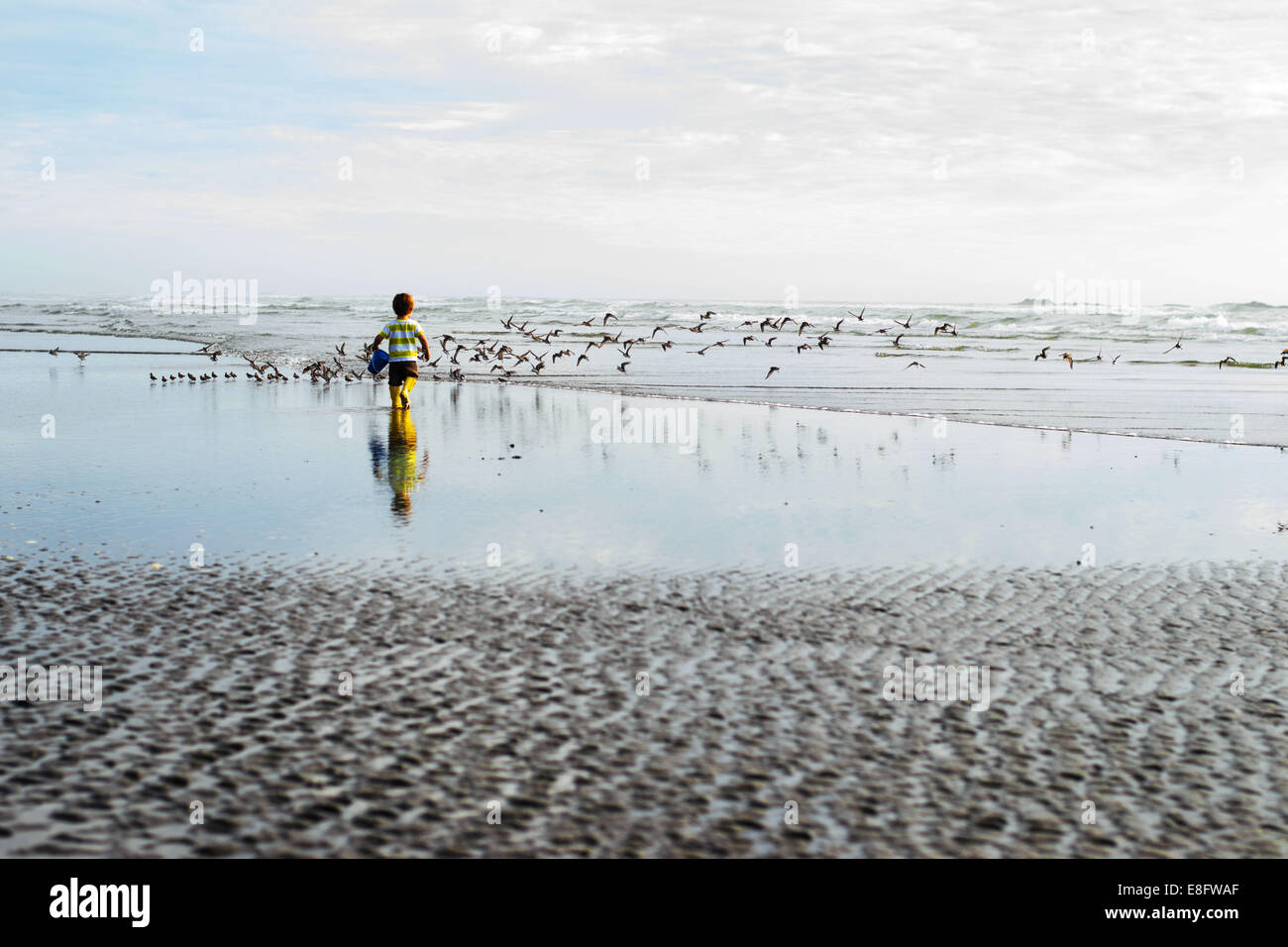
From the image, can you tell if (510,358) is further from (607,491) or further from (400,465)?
(607,491)

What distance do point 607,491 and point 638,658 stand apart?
15.2 feet

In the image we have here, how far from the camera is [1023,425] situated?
1538 centimetres

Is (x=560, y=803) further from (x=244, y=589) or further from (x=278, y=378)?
(x=278, y=378)

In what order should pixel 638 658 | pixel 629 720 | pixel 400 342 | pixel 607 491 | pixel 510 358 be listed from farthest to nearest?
pixel 510 358
pixel 400 342
pixel 607 491
pixel 638 658
pixel 629 720

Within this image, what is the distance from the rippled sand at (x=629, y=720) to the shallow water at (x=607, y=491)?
35.0 inches

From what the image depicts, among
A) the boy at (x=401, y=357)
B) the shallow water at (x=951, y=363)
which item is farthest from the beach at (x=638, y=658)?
the shallow water at (x=951, y=363)

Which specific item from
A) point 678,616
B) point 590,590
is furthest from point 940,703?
point 590,590

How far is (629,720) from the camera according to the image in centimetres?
446

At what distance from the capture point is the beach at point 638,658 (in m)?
3.67

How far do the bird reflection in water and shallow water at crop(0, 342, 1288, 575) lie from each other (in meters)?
0.05

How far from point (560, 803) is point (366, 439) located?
10.0m

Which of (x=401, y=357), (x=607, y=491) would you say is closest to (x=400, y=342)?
(x=401, y=357)

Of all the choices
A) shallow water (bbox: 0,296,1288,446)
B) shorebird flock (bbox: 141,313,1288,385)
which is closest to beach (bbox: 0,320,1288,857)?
shallow water (bbox: 0,296,1288,446)

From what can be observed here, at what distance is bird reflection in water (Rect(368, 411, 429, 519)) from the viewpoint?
9.28m
